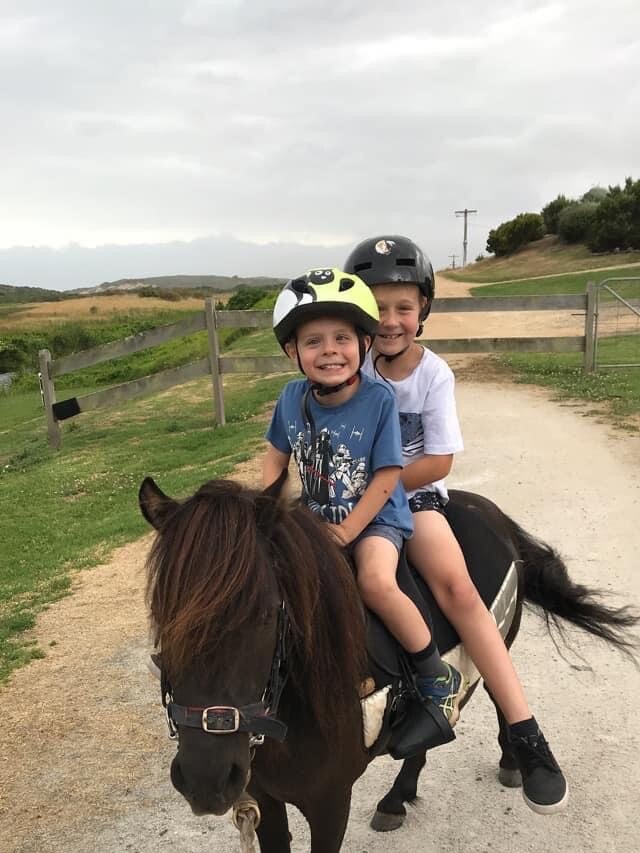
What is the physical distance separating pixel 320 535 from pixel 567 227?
5031 cm

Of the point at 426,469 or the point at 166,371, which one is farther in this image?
the point at 166,371

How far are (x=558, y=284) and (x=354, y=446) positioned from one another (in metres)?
29.8

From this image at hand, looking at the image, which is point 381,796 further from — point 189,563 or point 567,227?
point 567,227

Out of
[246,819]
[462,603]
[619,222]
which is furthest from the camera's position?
[619,222]

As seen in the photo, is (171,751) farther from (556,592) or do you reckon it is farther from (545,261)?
(545,261)

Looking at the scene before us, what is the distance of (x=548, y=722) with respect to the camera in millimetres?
3584

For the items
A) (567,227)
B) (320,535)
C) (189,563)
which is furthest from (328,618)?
(567,227)

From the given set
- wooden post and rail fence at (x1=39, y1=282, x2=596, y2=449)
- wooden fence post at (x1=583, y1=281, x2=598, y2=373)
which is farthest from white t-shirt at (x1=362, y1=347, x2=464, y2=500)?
wooden fence post at (x1=583, y1=281, x2=598, y2=373)

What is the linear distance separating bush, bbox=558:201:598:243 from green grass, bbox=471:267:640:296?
1373 cm

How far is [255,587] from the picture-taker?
5.49ft

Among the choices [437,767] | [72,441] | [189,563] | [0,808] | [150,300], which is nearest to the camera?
[189,563]

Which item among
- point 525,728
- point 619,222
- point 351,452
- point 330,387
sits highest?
point 619,222

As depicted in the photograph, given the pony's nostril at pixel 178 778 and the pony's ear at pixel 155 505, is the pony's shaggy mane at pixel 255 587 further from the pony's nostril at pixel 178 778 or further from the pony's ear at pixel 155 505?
the pony's nostril at pixel 178 778

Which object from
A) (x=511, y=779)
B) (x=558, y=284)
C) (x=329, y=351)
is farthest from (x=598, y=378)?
(x=558, y=284)
